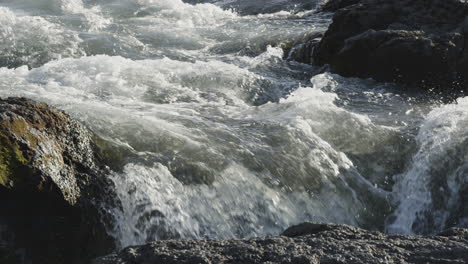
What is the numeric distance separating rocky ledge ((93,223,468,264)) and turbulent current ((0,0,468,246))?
1.52m

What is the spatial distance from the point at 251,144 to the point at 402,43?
4251mm

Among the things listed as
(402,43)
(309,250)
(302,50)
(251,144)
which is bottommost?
(302,50)

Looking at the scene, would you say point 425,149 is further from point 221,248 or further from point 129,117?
point 221,248

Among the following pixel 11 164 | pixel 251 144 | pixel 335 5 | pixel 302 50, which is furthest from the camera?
pixel 335 5

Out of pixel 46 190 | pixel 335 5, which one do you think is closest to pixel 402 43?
pixel 335 5

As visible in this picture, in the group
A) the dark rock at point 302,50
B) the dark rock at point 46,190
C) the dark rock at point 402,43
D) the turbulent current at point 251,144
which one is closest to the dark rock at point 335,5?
the dark rock at point 302,50

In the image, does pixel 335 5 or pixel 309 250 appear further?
pixel 335 5

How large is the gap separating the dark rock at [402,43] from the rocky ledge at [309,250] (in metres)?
6.01

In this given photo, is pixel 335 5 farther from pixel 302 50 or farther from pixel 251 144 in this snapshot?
pixel 251 144

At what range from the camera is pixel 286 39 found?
11.6 m

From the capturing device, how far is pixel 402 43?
9.02m

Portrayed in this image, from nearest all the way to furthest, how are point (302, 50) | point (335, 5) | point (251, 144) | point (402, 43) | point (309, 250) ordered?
point (309, 250) < point (251, 144) < point (402, 43) < point (302, 50) < point (335, 5)

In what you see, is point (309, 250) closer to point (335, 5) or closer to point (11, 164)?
point (11, 164)

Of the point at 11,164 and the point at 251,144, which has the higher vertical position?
the point at 11,164
